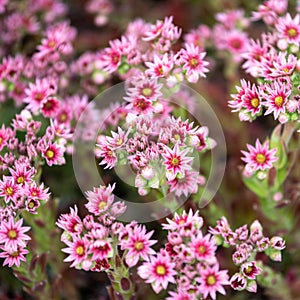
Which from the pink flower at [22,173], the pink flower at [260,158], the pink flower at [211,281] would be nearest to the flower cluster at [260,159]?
the pink flower at [260,158]

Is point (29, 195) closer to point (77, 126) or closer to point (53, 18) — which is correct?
point (77, 126)

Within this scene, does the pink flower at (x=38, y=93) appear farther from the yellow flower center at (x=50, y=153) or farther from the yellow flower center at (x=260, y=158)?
the yellow flower center at (x=260, y=158)

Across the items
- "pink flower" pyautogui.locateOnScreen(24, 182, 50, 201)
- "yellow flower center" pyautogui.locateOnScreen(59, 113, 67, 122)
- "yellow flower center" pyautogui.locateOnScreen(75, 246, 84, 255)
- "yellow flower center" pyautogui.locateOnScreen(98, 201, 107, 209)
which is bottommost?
"yellow flower center" pyautogui.locateOnScreen(75, 246, 84, 255)

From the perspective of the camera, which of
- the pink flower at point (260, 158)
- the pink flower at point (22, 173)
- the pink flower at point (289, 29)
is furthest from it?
the pink flower at point (289, 29)

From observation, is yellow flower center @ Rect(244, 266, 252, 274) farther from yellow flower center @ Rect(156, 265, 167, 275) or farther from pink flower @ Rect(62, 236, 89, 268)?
pink flower @ Rect(62, 236, 89, 268)

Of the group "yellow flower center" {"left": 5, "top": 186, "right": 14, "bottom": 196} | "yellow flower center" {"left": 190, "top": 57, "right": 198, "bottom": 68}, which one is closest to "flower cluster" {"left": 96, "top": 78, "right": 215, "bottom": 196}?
"yellow flower center" {"left": 190, "top": 57, "right": 198, "bottom": 68}

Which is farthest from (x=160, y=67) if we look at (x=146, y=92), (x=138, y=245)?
(x=138, y=245)

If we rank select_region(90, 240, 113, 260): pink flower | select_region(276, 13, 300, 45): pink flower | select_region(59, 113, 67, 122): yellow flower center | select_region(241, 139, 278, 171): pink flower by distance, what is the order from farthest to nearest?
select_region(59, 113, 67, 122): yellow flower center, select_region(276, 13, 300, 45): pink flower, select_region(241, 139, 278, 171): pink flower, select_region(90, 240, 113, 260): pink flower
